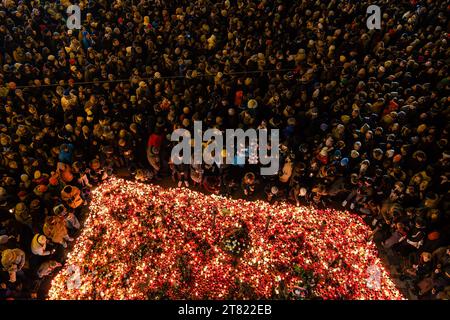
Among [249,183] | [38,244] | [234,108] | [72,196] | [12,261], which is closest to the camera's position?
[12,261]

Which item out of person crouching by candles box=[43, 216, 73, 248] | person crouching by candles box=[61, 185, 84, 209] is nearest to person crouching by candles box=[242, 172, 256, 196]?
person crouching by candles box=[61, 185, 84, 209]

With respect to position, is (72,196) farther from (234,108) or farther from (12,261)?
(234,108)

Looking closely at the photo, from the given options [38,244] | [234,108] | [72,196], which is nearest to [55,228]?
[38,244]

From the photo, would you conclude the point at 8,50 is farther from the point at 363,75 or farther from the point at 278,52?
the point at 363,75

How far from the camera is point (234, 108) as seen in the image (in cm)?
814

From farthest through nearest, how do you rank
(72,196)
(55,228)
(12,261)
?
(72,196), (55,228), (12,261)

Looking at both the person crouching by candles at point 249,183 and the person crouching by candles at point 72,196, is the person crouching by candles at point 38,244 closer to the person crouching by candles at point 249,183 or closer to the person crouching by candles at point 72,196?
the person crouching by candles at point 72,196

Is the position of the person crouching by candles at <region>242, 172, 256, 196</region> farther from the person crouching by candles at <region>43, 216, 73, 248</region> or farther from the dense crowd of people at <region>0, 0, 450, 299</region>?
A: the person crouching by candles at <region>43, 216, 73, 248</region>

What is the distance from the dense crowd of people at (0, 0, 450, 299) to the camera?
6.64 meters

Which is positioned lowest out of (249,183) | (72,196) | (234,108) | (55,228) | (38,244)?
(38,244)

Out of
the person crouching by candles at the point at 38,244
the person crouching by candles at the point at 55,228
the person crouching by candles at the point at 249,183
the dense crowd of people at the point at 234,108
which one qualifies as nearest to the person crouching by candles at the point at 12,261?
the dense crowd of people at the point at 234,108

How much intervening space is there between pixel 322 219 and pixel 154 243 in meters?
3.75

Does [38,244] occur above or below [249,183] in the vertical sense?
below
